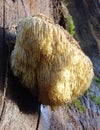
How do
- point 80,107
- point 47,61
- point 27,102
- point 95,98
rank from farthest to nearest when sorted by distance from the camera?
point 95,98 < point 80,107 < point 27,102 < point 47,61

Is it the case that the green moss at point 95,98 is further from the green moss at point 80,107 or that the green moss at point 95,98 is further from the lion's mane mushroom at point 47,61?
the lion's mane mushroom at point 47,61

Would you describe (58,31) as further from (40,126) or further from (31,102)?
(40,126)

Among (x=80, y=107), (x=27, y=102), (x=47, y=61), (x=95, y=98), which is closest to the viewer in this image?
(x=47, y=61)

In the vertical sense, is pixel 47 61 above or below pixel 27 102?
above

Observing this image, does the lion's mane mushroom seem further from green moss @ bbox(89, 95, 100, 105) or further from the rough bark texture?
green moss @ bbox(89, 95, 100, 105)

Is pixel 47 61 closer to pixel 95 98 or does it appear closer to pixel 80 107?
pixel 80 107

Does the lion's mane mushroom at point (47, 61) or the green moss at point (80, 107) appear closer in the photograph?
the lion's mane mushroom at point (47, 61)

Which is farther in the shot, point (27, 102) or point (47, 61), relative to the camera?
point (27, 102)

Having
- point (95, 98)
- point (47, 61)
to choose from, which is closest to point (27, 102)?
point (47, 61)

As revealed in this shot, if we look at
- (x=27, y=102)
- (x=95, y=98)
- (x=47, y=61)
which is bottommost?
(x=95, y=98)

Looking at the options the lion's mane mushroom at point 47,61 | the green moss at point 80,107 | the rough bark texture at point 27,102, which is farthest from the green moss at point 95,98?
the lion's mane mushroom at point 47,61
